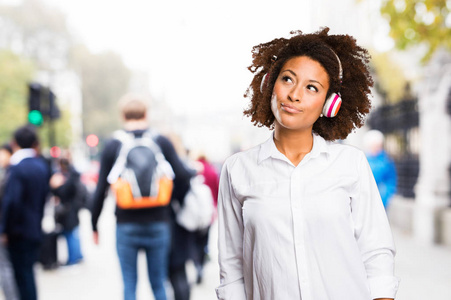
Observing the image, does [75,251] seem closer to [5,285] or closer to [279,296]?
[5,285]

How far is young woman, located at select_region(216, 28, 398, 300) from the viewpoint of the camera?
2041mm

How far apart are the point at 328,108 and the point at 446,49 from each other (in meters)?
10.8

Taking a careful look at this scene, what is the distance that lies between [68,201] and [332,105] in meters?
7.92

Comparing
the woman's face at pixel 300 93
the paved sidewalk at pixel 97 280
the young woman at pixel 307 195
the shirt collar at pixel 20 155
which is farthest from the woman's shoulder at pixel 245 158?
the paved sidewalk at pixel 97 280

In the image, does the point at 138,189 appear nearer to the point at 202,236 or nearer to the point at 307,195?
the point at 307,195

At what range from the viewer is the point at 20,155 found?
222 inches

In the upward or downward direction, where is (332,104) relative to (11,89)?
upward

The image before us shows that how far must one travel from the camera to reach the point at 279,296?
2.05 meters

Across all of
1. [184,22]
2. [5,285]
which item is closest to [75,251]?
[5,285]

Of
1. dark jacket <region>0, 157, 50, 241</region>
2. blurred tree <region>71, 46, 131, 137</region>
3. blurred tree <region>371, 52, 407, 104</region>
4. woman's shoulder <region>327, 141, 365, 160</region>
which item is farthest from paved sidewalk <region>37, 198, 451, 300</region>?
blurred tree <region>71, 46, 131, 137</region>

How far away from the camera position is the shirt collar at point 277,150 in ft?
7.05

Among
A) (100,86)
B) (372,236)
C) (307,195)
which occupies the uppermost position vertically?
(307,195)

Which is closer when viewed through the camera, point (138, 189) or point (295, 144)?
point (295, 144)

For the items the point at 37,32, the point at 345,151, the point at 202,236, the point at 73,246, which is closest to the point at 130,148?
the point at 345,151
